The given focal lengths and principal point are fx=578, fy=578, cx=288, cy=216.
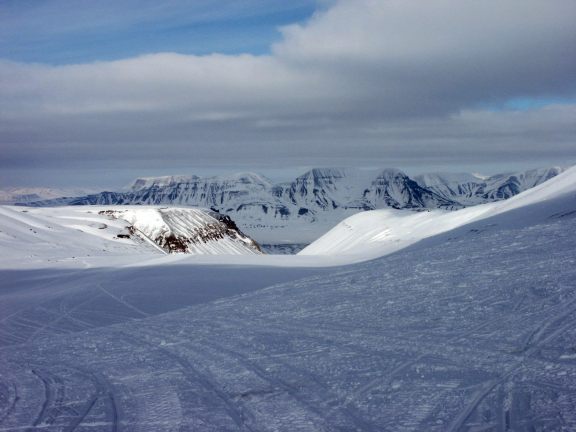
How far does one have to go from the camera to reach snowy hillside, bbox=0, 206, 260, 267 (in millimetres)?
38125

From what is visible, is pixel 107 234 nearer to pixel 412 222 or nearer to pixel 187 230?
pixel 412 222

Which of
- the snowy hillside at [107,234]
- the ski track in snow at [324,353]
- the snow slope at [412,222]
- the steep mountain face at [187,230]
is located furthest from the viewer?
the steep mountain face at [187,230]

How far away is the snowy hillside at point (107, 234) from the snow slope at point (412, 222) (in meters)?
15.1

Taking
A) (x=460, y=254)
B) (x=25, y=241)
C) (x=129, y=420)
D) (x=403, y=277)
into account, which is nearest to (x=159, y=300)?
(x=403, y=277)

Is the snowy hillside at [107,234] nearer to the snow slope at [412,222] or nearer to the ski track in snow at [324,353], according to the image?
the snow slope at [412,222]

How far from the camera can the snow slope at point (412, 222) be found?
2855 centimetres

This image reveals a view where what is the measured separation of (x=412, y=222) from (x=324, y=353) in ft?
146

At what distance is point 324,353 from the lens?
941 cm

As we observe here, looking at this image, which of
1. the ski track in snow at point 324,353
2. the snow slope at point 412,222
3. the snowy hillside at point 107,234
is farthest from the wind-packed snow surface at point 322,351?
the snowy hillside at point 107,234

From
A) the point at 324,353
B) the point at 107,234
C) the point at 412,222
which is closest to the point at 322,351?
the point at 324,353

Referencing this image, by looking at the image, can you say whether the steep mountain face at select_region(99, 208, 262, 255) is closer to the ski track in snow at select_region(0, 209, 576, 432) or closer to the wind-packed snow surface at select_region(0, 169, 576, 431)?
the wind-packed snow surface at select_region(0, 169, 576, 431)

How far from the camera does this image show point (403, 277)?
51.6ft

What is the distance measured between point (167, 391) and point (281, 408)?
189cm

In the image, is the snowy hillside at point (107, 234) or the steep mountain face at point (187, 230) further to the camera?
the steep mountain face at point (187, 230)
